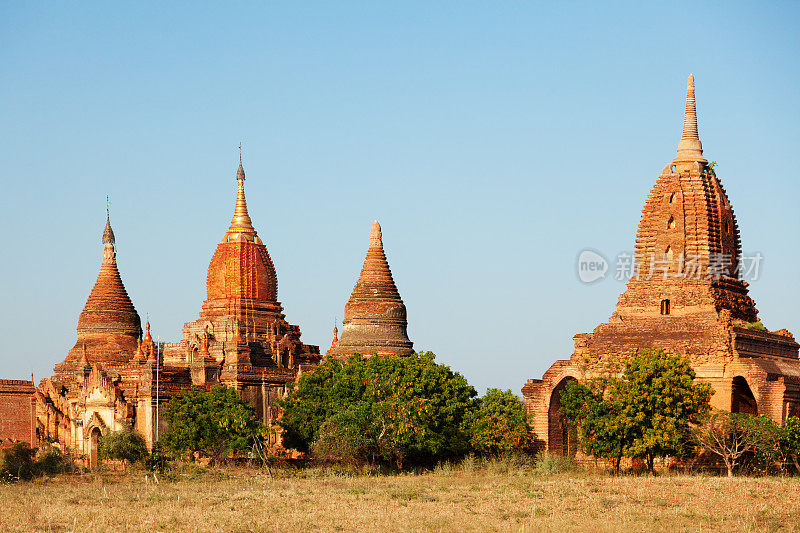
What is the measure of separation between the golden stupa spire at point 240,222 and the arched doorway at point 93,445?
45.8 feet

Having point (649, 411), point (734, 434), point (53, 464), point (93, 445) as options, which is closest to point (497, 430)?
point (649, 411)

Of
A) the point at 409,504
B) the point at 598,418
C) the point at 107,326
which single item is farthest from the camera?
the point at 107,326

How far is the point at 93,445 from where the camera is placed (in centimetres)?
5966

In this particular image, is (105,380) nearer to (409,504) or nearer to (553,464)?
(553,464)

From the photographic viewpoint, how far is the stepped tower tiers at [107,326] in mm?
72562

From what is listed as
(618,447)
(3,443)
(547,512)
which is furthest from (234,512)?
(3,443)

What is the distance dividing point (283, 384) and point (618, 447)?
69.8ft

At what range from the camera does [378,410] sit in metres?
50.2

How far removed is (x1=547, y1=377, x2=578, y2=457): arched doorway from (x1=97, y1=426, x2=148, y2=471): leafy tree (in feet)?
50.5

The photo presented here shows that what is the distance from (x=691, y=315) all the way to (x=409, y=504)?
60.3 ft

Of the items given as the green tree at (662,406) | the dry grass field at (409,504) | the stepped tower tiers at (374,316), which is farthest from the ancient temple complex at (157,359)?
the green tree at (662,406)

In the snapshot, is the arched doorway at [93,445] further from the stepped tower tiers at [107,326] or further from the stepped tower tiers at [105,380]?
the stepped tower tiers at [107,326]

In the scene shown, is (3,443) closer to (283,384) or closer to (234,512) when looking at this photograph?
(283,384)

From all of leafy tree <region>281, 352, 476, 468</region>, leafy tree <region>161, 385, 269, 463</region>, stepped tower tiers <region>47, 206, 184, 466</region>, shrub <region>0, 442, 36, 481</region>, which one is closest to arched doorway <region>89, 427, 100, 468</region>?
stepped tower tiers <region>47, 206, 184, 466</region>
